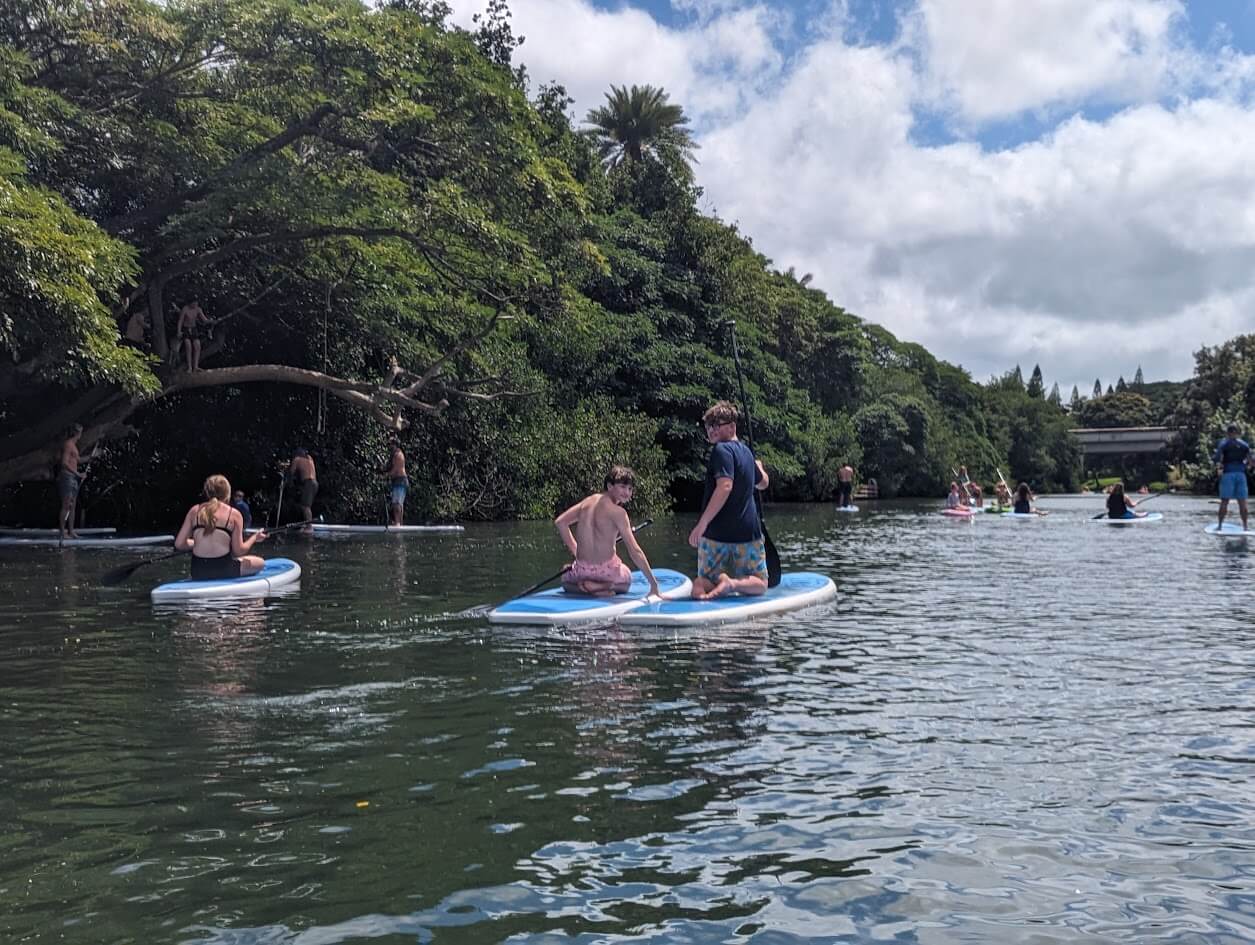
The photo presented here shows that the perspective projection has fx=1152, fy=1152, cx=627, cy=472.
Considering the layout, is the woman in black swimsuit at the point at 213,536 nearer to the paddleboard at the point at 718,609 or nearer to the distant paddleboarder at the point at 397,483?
the paddleboard at the point at 718,609

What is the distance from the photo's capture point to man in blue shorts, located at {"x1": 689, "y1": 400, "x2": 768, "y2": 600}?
419 inches

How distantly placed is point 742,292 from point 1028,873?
47.0 metres

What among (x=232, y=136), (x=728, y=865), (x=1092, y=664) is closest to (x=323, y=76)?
(x=232, y=136)

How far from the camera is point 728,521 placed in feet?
36.7

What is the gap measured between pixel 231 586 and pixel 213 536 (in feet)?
2.09

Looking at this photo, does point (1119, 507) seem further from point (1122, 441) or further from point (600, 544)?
point (1122, 441)

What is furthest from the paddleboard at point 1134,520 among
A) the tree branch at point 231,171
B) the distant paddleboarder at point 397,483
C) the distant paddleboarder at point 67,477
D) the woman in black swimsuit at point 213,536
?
the distant paddleboarder at point 67,477

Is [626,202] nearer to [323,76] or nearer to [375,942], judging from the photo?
[323,76]

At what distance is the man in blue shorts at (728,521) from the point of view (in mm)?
10633

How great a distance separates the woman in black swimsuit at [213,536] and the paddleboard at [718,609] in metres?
4.95

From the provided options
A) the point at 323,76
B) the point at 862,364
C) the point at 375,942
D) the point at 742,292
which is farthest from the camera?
the point at 862,364

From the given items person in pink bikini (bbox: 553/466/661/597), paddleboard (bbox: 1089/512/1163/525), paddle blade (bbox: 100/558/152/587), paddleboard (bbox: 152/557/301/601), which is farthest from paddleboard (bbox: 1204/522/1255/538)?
paddle blade (bbox: 100/558/152/587)

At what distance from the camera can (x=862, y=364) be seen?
63.8 metres

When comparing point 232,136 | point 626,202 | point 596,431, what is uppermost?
point 626,202
